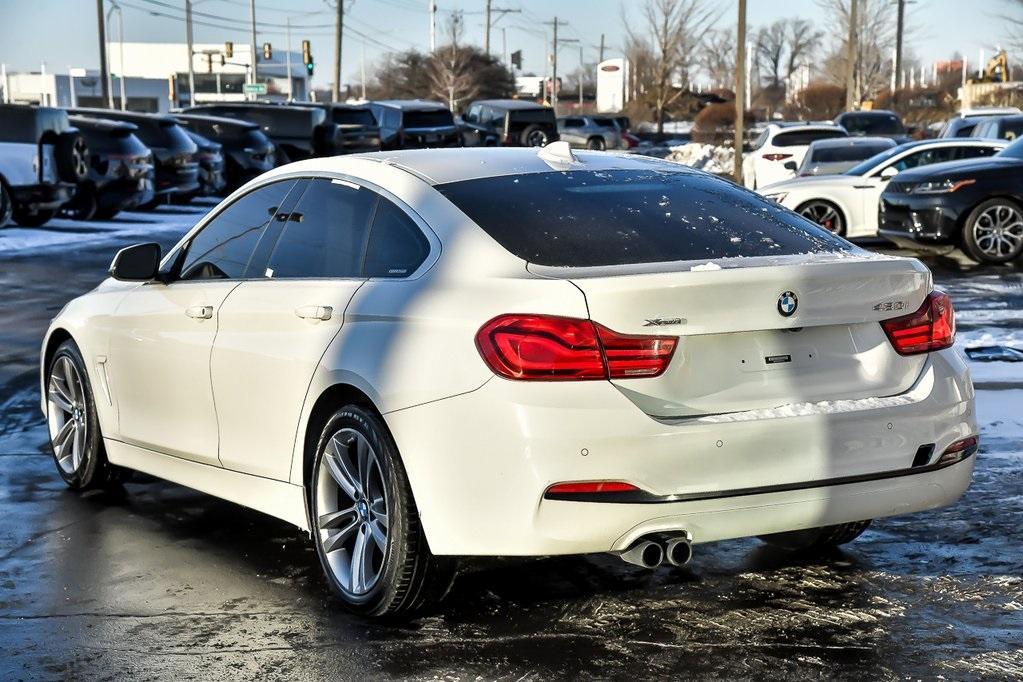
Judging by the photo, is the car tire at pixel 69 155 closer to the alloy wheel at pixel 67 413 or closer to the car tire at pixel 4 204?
the car tire at pixel 4 204

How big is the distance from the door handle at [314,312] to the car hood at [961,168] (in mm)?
13310

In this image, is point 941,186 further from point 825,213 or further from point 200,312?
point 200,312

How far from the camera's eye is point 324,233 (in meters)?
5.54

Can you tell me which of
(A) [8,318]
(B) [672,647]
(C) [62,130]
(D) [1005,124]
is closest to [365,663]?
(B) [672,647]

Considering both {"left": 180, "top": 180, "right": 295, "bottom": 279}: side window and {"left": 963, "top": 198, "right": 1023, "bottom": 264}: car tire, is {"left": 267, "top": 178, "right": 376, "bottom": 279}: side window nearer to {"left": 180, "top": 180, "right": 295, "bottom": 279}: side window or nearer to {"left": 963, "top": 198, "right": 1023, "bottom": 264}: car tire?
{"left": 180, "top": 180, "right": 295, "bottom": 279}: side window

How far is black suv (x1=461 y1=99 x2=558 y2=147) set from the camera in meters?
48.6

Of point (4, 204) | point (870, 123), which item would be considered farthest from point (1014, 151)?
point (870, 123)

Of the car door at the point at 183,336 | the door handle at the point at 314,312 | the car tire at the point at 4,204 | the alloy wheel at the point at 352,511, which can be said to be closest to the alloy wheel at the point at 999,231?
the car tire at the point at 4,204

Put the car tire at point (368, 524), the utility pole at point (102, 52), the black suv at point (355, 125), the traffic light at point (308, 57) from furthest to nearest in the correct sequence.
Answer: the traffic light at point (308, 57), the utility pole at point (102, 52), the black suv at point (355, 125), the car tire at point (368, 524)

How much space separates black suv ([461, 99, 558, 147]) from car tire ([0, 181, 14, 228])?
27486 mm

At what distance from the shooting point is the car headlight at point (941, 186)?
1719 centimetres

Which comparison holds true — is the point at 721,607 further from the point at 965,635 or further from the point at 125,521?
the point at 125,521

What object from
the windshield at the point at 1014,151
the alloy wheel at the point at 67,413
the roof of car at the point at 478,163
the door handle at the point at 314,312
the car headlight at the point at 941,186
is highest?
the roof of car at the point at 478,163

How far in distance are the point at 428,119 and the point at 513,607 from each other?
3875 centimetres
